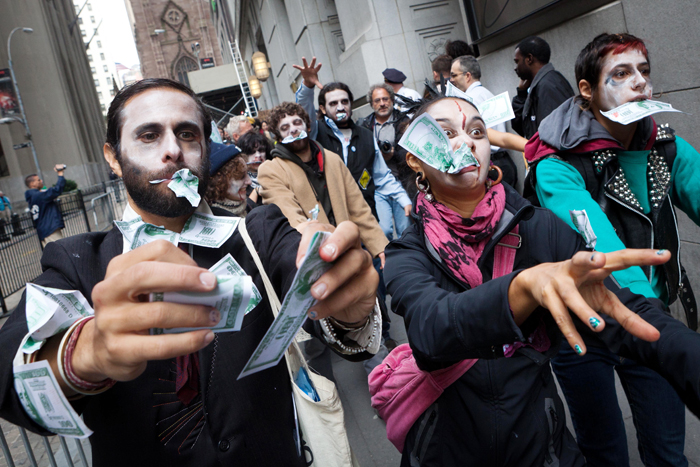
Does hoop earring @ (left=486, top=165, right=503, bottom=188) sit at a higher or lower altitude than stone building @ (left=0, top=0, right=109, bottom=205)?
lower

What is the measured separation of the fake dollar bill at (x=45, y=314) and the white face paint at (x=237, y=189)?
9.71 ft

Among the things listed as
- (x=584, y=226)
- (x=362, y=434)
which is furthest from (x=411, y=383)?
(x=362, y=434)

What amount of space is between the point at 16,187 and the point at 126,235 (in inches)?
1262

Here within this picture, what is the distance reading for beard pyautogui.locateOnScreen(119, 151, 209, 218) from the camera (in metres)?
1.65

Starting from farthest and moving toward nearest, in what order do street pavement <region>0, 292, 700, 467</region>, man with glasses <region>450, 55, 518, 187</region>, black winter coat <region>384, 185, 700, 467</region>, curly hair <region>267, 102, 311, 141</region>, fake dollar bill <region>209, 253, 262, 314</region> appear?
man with glasses <region>450, 55, 518, 187</region>
curly hair <region>267, 102, 311, 141</region>
street pavement <region>0, 292, 700, 467</region>
black winter coat <region>384, 185, 700, 467</region>
fake dollar bill <region>209, 253, 262, 314</region>

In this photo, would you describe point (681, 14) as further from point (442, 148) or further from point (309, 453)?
point (309, 453)

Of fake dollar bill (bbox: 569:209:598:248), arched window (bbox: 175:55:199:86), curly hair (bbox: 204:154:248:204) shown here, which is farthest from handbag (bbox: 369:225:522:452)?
arched window (bbox: 175:55:199:86)

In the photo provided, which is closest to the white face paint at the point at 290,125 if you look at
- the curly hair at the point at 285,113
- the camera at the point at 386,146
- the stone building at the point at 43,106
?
the curly hair at the point at 285,113

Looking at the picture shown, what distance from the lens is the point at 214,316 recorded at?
3.29ft

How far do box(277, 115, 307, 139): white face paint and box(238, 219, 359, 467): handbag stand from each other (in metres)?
3.14

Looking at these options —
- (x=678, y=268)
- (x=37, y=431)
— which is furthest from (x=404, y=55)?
(x=37, y=431)

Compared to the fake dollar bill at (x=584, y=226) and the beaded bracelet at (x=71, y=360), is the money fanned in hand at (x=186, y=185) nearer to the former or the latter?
the beaded bracelet at (x=71, y=360)

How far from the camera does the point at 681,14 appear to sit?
152 inches

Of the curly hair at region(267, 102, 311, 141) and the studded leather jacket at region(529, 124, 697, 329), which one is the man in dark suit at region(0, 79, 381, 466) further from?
the curly hair at region(267, 102, 311, 141)
